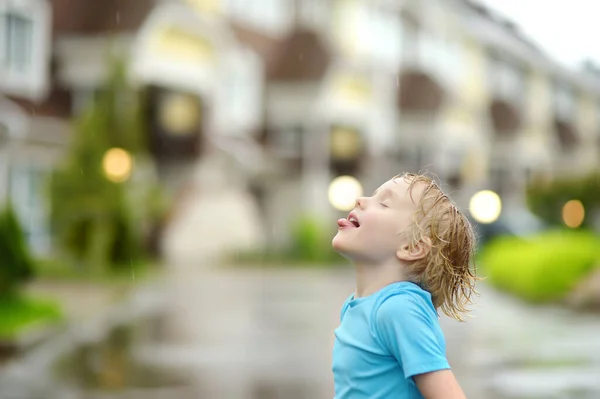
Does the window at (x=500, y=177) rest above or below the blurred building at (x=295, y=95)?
below

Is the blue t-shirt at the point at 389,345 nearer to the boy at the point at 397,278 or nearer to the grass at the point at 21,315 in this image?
the boy at the point at 397,278

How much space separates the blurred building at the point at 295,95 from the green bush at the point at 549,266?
664cm

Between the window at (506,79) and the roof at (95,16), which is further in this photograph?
the window at (506,79)

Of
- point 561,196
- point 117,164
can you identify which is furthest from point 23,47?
point 561,196

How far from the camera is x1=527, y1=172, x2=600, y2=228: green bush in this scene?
18.2 meters

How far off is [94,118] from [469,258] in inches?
662

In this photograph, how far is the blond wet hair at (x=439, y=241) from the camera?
5.98 feet

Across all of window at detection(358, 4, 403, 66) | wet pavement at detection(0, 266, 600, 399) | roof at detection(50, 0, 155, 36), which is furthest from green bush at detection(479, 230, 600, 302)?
window at detection(358, 4, 403, 66)

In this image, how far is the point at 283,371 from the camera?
27.7ft

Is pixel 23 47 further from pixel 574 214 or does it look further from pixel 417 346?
pixel 417 346

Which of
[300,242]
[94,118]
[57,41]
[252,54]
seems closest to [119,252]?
[94,118]

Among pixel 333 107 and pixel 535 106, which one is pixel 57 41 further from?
pixel 535 106

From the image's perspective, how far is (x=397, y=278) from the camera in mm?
Answer: 1868

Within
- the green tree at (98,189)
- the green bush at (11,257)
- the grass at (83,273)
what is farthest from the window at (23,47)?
the green bush at (11,257)
